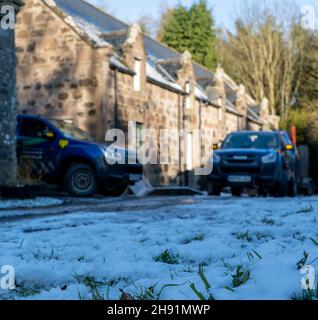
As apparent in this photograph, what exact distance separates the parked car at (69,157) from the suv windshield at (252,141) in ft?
9.21

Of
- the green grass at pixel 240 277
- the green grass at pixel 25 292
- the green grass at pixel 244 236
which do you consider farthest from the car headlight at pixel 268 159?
the green grass at pixel 25 292

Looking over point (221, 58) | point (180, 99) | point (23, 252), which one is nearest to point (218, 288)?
point (23, 252)

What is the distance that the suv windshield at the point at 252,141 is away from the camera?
1312cm

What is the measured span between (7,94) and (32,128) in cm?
234

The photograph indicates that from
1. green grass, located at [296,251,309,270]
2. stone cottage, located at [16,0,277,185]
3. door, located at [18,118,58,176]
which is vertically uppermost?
stone cottage, located at [16,0,277,185]

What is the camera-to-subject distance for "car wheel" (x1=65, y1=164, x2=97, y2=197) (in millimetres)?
12148

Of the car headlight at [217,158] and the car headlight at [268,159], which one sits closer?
the car headlight at [268,159]

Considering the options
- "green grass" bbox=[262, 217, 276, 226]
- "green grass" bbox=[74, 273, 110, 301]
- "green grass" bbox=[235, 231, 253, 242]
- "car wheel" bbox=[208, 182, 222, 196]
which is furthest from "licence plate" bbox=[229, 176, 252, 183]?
"green grass" bbox=[74, 273, 110, 301]

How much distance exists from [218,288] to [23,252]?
1773 millimetres

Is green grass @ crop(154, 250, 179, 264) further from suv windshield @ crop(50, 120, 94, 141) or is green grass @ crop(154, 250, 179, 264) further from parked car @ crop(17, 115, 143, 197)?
suv windshield @ crop(50, 120, 94, 141)

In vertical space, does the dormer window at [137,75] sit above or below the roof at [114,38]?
below

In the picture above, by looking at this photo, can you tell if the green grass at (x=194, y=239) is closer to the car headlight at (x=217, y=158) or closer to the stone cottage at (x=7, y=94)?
the stone cottage at (x=7, y=94)

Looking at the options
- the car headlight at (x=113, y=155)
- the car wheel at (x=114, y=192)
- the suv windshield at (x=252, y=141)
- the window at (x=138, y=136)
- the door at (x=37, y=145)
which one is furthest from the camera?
the window at (x=138, y=136)
